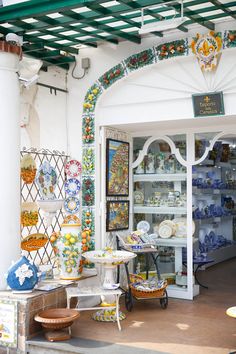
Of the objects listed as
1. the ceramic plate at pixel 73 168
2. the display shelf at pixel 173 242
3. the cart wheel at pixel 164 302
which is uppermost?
the ceramic plate at pixel 73 168

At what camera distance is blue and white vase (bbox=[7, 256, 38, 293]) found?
5223mm

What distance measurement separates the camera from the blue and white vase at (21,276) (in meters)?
5.22

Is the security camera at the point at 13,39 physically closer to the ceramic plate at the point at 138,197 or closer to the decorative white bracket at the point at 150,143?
the decorative white bracket at the point at 150,143

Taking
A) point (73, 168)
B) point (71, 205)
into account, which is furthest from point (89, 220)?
point (73, 168)

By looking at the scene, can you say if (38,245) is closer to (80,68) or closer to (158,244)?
(158,244)

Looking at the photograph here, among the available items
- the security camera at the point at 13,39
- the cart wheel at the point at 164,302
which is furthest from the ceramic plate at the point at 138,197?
the security camera at the point at 13,39

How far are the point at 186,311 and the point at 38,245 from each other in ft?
6.53

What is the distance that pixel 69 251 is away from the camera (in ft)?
20.2

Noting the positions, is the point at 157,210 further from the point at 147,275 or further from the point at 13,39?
the point at 13,39

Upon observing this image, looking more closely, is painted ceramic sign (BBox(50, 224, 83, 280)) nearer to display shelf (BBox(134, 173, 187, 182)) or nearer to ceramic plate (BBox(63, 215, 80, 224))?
ceramic plate (BBox(63, 215, 80, 224))

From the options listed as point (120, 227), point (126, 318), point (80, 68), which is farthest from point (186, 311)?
point (80, 68)

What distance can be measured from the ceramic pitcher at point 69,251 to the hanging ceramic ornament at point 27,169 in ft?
2.40

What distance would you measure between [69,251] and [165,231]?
5.41 ft

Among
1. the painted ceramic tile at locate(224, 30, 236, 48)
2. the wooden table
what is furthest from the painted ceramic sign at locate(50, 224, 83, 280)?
the painted ceramic tile at locate(224, 30, 236, 48)
